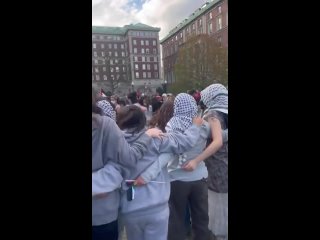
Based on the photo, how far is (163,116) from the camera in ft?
4.70

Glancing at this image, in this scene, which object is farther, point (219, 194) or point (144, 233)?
point (219, 194)

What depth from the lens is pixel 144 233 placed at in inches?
59.2

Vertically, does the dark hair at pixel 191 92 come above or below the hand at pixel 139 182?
above

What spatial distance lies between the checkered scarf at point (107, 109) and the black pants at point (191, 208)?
1.60 feet

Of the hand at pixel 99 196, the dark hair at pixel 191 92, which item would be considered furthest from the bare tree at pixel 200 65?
the hand at pixel 99 196

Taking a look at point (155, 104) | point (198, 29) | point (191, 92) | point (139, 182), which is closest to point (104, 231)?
point (139, 182)

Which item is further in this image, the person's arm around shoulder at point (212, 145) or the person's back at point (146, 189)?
the person's arm around shoulder at point (212, 145)

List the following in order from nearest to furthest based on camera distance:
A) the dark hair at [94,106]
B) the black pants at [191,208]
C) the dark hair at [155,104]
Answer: the dark hair at [94,106], the dark hair at [155,104], the black pants at [191,208]

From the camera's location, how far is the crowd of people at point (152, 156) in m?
1.36

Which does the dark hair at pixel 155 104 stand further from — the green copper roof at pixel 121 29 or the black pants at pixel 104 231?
the black pants at pixel 104 231
